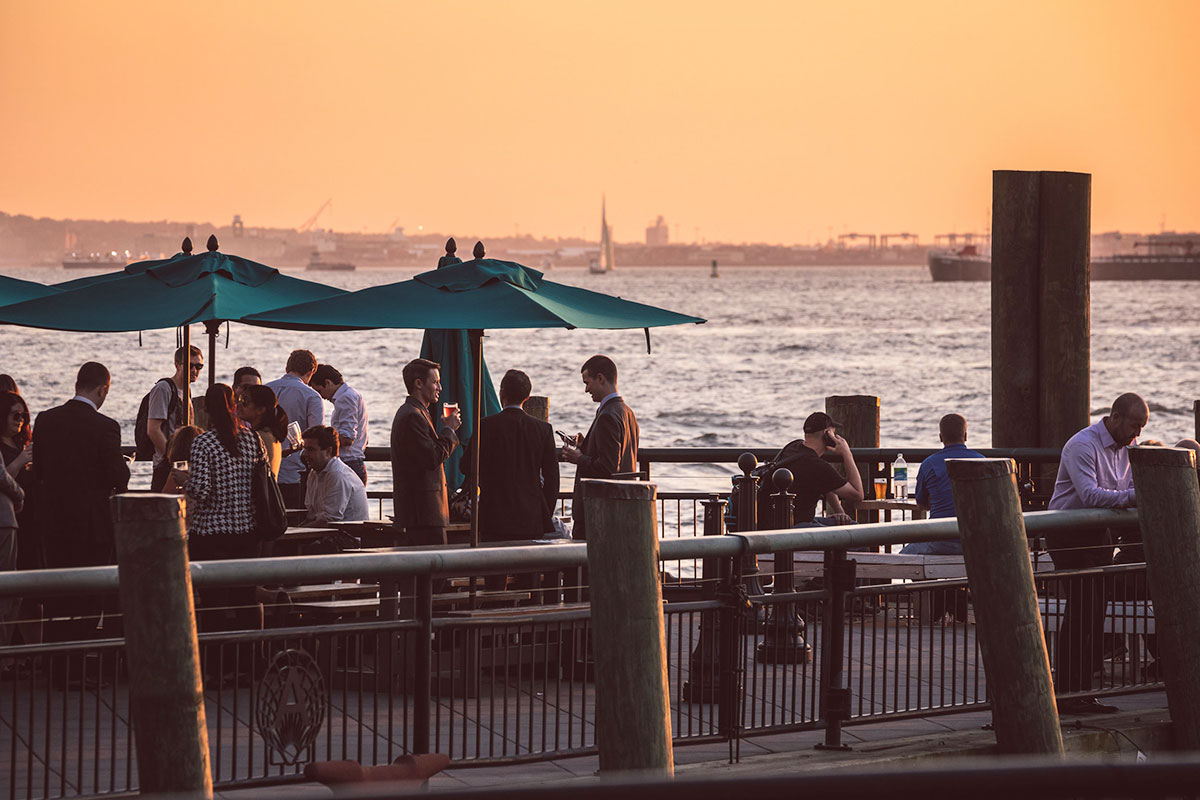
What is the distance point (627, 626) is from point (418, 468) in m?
4.22

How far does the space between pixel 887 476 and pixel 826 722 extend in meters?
6.61

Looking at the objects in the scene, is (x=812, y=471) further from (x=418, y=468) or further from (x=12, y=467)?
(x=12, y=467)

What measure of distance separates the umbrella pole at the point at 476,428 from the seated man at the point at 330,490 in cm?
77

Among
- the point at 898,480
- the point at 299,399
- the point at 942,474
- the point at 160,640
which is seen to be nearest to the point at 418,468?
the point at 299,399

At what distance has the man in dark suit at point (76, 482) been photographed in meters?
8.93

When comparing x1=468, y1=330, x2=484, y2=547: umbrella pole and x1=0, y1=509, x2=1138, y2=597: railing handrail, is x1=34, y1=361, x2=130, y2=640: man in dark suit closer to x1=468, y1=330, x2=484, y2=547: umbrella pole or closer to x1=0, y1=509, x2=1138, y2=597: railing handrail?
x1=468, y1=330, x2=484, y2=547: umbrella pole

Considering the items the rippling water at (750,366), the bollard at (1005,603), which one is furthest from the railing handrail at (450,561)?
the rippling water at (750,366)

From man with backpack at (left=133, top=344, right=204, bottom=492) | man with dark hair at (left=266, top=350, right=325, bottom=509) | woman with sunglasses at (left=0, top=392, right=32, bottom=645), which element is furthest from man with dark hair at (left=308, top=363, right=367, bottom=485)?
woman with sunglasses at (left=0, top=392, right=32, bottom=645)

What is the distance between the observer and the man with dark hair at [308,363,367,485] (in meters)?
12.6

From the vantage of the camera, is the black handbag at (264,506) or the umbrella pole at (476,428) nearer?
the black handbag at (264,506)

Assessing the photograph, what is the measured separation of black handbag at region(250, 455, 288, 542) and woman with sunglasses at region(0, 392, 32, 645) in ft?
4.05

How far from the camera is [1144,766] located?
102 inches

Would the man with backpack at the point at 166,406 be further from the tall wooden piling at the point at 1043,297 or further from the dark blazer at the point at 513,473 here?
the tall wooden piling at the point at 1043,297

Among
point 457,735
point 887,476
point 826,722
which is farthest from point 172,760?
point 887,476
